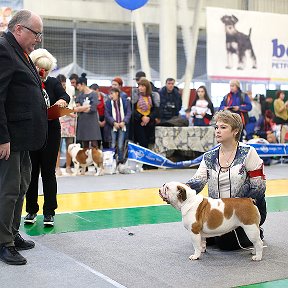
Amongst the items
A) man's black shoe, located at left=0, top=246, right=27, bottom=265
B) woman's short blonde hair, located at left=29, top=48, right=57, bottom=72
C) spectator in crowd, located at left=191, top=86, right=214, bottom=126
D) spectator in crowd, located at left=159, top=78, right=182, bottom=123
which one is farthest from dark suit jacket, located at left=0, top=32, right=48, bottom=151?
spectator in crowd, located at left=191, top=86, right=214, bottom=126

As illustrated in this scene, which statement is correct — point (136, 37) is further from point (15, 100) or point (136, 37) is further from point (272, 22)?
point (15, 100)

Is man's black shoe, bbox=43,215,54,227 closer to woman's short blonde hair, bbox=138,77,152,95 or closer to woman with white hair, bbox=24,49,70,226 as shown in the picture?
woman with white hair, bbox=24,49,70,226

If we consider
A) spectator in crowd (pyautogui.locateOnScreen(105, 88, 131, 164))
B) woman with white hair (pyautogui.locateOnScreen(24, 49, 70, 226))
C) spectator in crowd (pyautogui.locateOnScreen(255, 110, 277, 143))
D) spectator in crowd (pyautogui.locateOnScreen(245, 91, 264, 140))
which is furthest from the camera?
spectator in crowd (pyautogui.locateOnScreen(255, 110, 277, 143))

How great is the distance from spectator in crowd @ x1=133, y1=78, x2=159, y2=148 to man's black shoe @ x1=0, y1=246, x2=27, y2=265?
18.4ft

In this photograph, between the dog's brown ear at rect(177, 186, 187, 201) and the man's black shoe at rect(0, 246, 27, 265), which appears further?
the dog's brown ear at rect(177, 186, 187, 201)

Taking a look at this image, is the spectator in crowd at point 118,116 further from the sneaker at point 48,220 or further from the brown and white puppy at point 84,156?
the sneaker at point 48,220

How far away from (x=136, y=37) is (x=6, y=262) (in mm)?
10029

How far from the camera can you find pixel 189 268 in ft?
10.8

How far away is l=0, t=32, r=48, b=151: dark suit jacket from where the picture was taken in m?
3.21

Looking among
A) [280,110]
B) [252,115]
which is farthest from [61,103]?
[280,110]

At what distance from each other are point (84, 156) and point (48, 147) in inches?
150

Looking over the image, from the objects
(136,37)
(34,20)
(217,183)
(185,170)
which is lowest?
(185,170)

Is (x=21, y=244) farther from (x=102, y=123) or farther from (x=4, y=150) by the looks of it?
(x=102, y=123)

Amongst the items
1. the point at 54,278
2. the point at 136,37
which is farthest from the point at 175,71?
the point at 54,278
